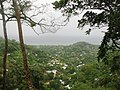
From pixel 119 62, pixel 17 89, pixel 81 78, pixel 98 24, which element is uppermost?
pixel 98 24

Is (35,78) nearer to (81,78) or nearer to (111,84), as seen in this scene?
(111,84)

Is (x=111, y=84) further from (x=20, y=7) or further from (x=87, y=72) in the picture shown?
(x=20, y=7)

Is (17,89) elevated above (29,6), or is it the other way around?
(29,6)

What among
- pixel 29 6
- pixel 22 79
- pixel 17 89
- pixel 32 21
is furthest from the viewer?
pixel 22 79

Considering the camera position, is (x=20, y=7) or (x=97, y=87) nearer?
(x=20, y=7)

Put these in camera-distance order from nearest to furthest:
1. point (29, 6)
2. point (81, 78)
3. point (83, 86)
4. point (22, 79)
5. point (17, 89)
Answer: point (29, 6) < point (17, 89) < point (22, 79) < point (83, 86) < point (81, 78)

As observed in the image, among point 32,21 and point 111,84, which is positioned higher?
point 32,21

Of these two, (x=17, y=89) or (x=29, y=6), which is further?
(x=17, y=89)

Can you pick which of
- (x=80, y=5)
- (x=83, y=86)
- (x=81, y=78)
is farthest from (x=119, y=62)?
(x=81, y=78)

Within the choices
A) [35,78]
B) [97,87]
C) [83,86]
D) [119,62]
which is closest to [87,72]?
[83,86]
